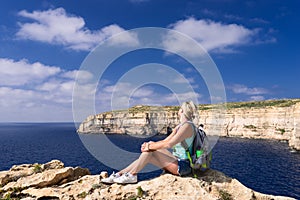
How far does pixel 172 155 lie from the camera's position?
25.2ft

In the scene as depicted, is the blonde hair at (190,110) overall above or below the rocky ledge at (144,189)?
above

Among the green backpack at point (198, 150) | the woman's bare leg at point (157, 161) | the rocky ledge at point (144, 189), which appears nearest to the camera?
the rocky ledge at point (144, 189)

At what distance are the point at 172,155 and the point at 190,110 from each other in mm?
1580

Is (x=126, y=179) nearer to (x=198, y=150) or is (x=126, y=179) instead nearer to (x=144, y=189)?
(x=144, y=189)

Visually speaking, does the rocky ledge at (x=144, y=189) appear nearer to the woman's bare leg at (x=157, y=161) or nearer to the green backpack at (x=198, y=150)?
the woman's bare leg at (x=157, y=161)

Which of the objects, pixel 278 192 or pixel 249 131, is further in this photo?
pixel 249 131

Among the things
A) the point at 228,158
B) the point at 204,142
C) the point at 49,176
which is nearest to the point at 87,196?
the point at 49,176

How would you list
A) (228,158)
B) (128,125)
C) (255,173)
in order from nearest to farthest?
(255,173) → (228,158) → (128,125)

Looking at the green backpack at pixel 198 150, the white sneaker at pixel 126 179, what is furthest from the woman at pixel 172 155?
the green backpack at pixel 198 150

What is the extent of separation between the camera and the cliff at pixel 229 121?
90.1 meters

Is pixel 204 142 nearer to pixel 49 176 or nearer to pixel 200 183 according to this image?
pixel 200 183

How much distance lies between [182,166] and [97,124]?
457ft

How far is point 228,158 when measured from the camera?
58.2 m

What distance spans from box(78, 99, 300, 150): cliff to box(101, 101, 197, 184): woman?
6045 centimetres
